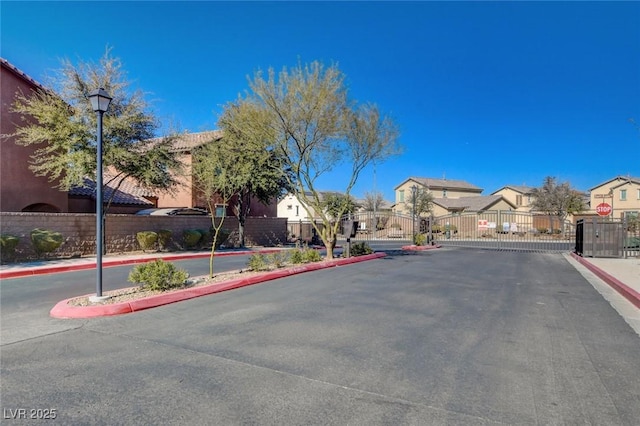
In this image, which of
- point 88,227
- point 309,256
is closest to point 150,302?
point 309,256

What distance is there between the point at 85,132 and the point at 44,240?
4.55 meters

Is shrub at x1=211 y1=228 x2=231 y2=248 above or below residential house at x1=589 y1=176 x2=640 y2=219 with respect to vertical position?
below

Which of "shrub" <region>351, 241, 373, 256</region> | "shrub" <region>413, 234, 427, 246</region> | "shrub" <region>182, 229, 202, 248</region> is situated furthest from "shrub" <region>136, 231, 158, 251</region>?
"shrub" <region>413, 234, 427, 246</region>

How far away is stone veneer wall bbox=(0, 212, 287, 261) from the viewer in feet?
48.2

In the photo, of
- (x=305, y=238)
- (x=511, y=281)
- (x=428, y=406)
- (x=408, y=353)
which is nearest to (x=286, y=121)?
(x=511, y=281)

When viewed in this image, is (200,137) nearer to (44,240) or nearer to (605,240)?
(44,240)

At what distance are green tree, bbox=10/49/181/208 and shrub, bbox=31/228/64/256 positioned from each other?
7.61 feet

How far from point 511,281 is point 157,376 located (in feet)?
32.6

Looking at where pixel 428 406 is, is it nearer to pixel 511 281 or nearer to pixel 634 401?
pixel 634 401

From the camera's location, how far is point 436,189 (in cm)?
6925

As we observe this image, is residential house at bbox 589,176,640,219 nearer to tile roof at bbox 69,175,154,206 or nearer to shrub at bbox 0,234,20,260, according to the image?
tile roof at bbox 69,175,154,206

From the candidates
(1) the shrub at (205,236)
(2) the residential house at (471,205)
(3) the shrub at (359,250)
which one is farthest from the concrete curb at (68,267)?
(2) the residential house at (471,205)

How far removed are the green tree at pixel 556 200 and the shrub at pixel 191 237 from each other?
133 ft

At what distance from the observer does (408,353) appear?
16.1 ft
